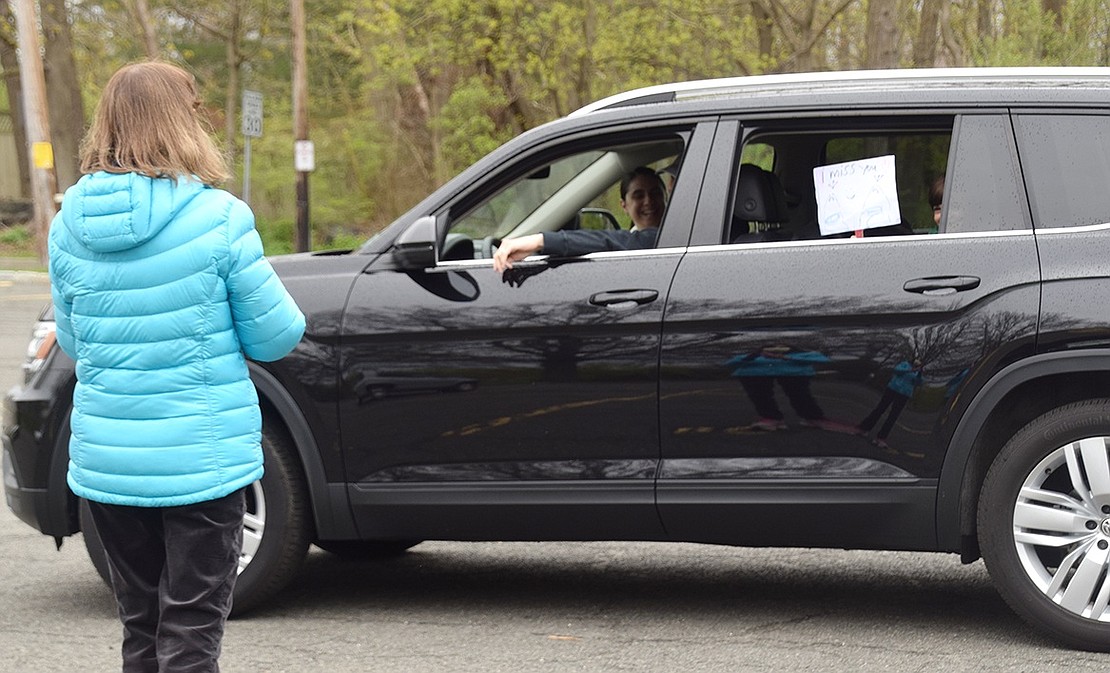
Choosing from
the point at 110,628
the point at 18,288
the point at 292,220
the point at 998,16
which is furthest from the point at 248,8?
the point at 110,628

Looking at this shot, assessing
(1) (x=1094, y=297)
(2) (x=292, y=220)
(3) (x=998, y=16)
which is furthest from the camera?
(2) (x=292, y=220)

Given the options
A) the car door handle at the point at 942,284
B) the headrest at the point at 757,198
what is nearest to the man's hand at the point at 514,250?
the headrest at the point at 757,198

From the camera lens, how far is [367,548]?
6.03 meters

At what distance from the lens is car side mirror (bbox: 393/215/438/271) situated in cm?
501

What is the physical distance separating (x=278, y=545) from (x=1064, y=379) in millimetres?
2654

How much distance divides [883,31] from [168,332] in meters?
16.9

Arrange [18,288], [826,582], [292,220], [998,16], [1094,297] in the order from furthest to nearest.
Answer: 1. [292,220]
2. [998,16]
3. [18,288]
4. [826,582]
5. [1094,297]

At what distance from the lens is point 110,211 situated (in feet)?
10.8

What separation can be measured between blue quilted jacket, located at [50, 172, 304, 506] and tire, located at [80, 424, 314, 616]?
173 cm

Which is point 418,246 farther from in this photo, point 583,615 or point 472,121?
point 472,121

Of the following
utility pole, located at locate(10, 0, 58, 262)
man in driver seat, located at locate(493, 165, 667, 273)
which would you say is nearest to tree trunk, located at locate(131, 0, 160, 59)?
utility pole, located at locate(10, 0, 58, 262)

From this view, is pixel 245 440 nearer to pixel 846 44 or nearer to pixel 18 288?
pixel 18 288

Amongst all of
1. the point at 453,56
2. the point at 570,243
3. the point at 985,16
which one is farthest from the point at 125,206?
the point at 985,16

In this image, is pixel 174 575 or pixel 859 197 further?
pixel 859 197
